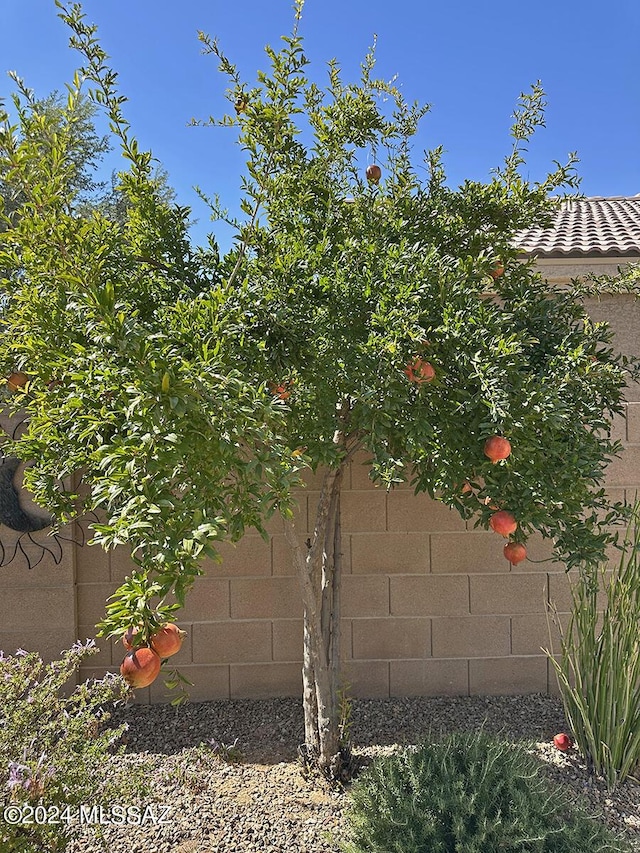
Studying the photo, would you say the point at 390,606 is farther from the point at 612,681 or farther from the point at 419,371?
the point at 419,371

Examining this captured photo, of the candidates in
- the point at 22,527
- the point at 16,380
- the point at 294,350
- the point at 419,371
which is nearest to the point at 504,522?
the point at 419,371

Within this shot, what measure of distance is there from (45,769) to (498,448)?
1.57m

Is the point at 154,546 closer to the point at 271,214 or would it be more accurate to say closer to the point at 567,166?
the point at 271,214

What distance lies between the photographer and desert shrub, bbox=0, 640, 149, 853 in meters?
1.50

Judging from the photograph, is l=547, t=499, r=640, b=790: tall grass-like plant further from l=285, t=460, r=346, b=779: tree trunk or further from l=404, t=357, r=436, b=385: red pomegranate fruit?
l=404, t=357, r=436, b=385: red pomegranate fruit

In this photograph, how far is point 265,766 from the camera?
260cm

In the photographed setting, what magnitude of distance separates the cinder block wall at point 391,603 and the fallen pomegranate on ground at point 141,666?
2.03 m

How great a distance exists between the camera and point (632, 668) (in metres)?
2.45

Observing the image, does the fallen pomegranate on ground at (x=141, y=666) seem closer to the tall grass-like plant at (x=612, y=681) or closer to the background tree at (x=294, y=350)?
the background tree at (x=294, y=350)

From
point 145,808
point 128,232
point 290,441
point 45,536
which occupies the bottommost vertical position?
point 145,808

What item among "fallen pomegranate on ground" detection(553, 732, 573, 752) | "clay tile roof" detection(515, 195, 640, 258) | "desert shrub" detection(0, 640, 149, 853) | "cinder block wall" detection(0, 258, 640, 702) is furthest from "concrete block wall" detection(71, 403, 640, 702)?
"desert shrub" detection(0, 640, 149, 853)

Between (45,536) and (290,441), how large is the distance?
1.94 metres

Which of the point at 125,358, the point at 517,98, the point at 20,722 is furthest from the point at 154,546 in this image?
the point at 517,98

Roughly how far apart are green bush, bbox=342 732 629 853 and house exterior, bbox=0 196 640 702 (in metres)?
1.06
